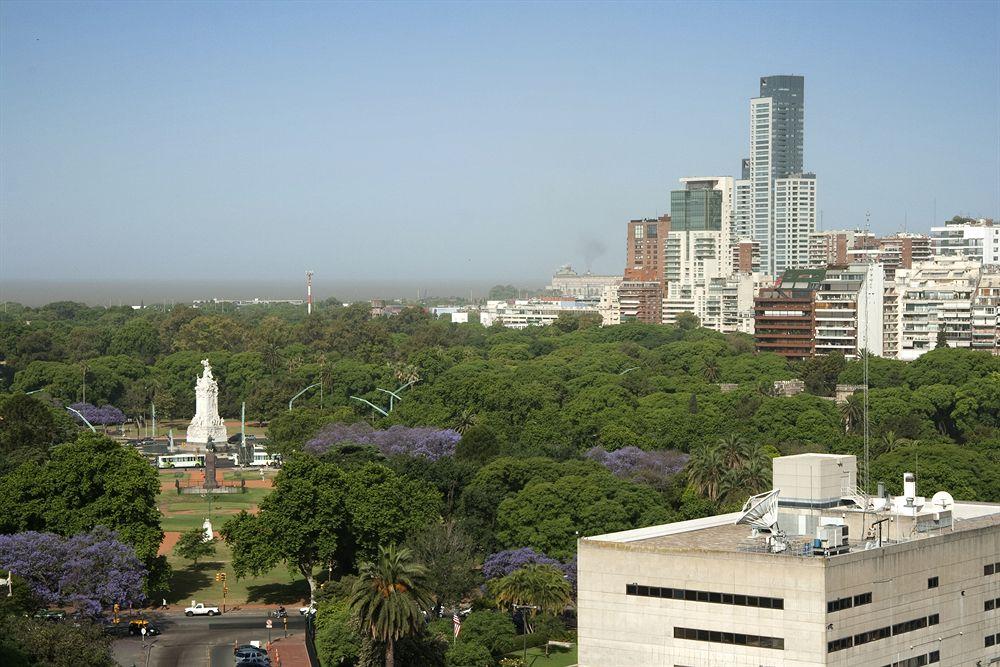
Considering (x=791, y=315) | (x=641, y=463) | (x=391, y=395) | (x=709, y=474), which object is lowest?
(x=641, y=463)

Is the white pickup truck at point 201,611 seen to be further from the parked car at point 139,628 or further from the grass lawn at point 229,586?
the parked car at point 139,628

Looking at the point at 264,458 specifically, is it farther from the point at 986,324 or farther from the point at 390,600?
the point at 986,324

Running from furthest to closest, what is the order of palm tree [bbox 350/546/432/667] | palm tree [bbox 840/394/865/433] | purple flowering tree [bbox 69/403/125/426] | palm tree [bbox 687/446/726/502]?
purple flowering tree [bbox 69/403/125/426], palm tree [bbox 840/394/865/433], palm tree [bbox 687/446/726/502], palm tree [bbox 350/546/432/667]

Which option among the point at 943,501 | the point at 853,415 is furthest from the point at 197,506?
the point at 943,501

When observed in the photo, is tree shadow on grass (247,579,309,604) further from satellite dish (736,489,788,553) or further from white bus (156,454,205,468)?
white bus (156,454,205,468)

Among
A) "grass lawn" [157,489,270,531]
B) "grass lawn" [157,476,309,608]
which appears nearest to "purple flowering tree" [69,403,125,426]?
"grass lawn" [157,489,270,531]

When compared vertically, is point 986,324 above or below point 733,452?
above
